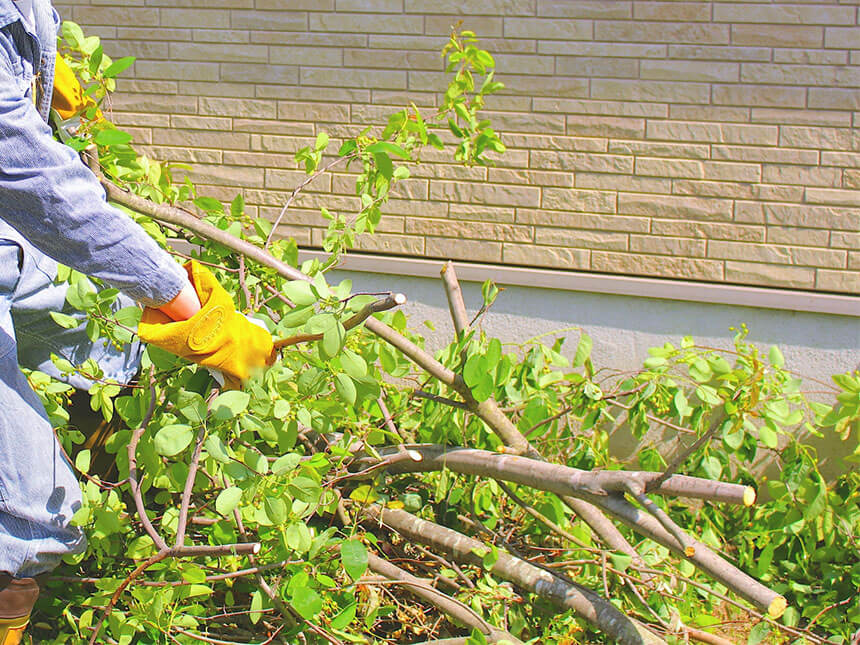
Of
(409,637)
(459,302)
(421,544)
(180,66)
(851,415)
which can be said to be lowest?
(409,637)

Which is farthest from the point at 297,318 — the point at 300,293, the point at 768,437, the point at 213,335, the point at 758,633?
the point at 768,437

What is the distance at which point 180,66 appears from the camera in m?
4.05

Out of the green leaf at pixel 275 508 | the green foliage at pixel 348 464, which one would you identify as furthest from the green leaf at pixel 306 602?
the green leaf at pixel 275 508

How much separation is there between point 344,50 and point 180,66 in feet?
2.61

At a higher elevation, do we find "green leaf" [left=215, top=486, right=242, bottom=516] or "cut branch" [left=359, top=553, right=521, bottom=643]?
"green leaf" [left=215, top=486, right=242, bottom=516]

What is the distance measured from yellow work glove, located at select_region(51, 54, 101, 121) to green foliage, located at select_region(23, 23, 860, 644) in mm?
67

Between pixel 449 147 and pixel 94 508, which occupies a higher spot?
pixel 449 147

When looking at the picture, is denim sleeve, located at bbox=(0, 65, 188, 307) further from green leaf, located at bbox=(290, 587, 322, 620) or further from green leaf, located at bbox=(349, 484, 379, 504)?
green leaf, located at bbox=(349, 484, 379, 504)

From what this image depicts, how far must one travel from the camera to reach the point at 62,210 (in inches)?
68.2

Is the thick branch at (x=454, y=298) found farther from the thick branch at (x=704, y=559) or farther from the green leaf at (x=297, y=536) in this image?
the green leaf at (x=297, y=536)

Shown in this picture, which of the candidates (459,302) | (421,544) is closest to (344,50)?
(459,302)

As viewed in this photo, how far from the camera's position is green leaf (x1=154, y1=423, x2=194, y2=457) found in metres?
1.80

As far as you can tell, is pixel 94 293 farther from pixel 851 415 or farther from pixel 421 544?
pixel 851 415

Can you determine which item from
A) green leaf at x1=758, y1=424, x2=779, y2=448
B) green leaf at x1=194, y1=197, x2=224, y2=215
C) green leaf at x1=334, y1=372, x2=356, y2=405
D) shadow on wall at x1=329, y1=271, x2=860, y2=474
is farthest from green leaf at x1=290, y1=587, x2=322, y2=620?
shadow on wall at x1=329, y1=271, x2=860, y2=474
